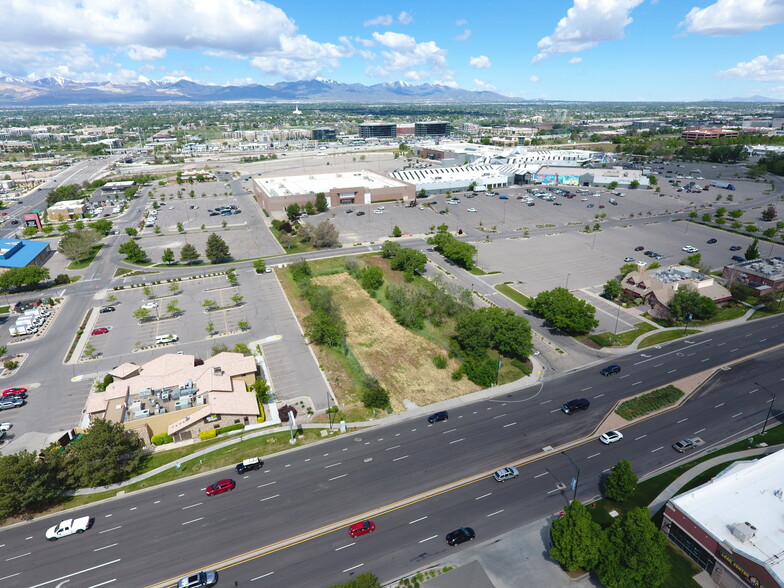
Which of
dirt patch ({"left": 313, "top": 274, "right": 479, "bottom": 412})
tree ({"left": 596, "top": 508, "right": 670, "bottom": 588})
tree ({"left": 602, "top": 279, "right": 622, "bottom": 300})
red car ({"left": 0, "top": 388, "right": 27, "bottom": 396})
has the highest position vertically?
tree ({"left": 596, "top": 508, "right": 670, "bottom": 588})

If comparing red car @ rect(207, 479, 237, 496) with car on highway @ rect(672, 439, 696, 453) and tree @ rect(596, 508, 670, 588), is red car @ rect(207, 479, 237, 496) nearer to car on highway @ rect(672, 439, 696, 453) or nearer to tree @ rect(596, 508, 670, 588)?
tree @ rect(596, 508, 670, 588)

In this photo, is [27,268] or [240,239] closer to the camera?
[27,268]

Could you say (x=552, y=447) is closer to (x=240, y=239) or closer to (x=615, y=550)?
(x=615, y=550)

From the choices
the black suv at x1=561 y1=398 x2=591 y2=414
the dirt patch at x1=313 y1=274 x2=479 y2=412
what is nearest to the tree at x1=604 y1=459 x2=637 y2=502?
the black suv at x1=561 y1=398 x2=591 y2=414

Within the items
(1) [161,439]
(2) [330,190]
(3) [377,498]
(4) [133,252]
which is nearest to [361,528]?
(3) [377,498]

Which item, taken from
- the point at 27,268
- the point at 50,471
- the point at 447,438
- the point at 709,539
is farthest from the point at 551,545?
the point at 27,268

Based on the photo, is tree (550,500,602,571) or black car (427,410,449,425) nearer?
tree (550,500,602,571)
